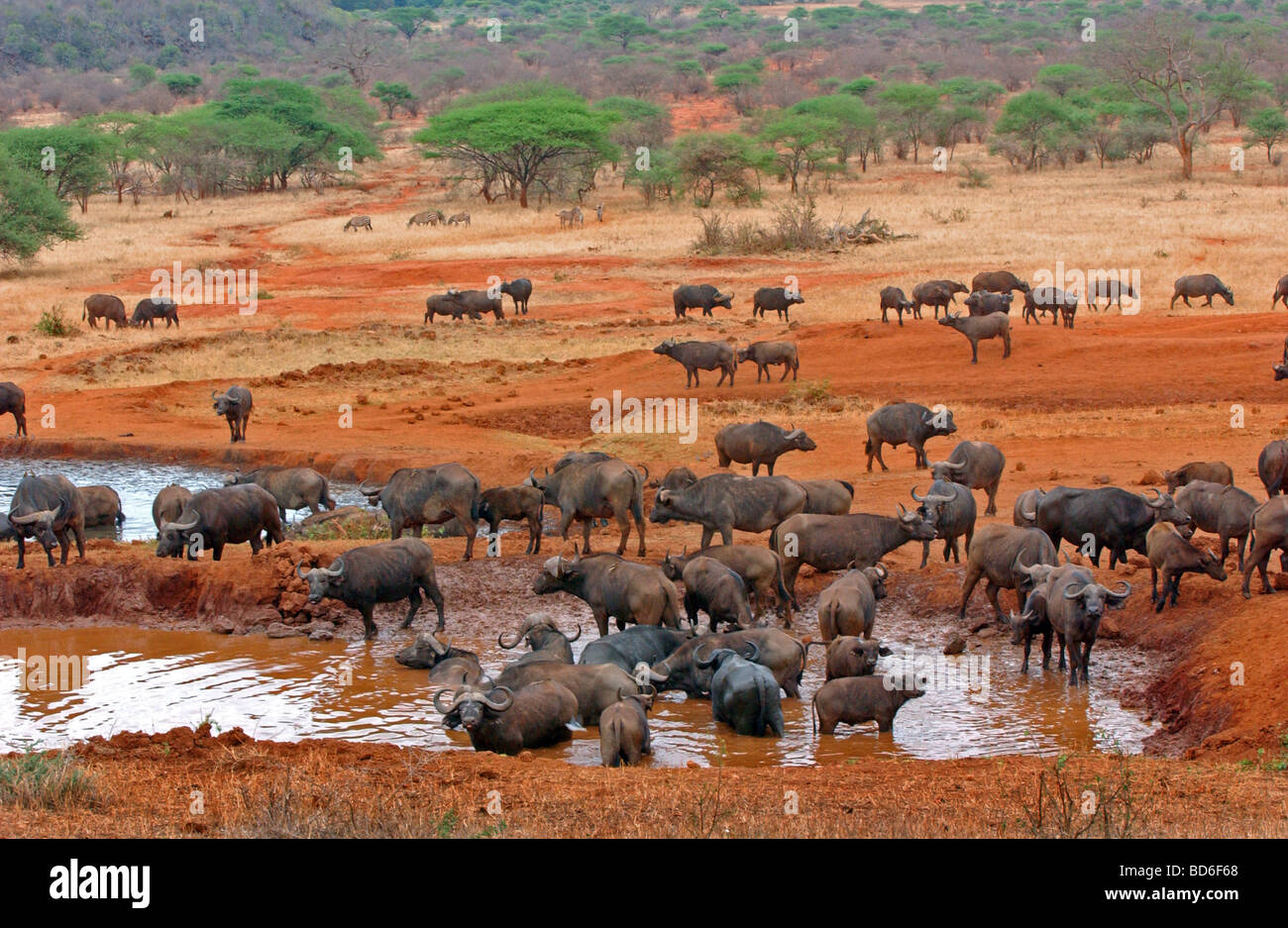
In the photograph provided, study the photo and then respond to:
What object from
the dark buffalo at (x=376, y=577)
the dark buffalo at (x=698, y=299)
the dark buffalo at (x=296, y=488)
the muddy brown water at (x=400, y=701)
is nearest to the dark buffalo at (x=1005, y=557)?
the muddy brown water at (x=400, y=701)

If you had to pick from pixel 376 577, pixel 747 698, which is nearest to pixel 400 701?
pixel 376 577

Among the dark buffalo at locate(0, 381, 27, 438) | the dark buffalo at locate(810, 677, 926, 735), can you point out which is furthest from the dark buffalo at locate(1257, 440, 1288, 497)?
the dark buffalo at locate(0, 381, 27, 438)

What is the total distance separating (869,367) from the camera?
1017 inches

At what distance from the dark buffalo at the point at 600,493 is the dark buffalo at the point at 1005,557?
365 cm

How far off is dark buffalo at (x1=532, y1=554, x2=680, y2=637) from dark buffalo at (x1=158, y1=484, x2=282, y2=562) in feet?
12.2

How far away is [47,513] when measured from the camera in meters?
14.0

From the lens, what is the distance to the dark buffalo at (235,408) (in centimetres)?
2095

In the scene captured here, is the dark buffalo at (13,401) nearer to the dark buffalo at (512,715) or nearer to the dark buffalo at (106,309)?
the dark buffalo at (106,309)

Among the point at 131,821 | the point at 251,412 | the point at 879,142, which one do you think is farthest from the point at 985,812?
the point at 879,142

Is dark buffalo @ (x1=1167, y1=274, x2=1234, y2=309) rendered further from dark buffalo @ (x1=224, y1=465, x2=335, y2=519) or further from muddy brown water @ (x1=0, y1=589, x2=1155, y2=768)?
dark buffalo @ (x1=224, y1=465, x2=335, y2=519)

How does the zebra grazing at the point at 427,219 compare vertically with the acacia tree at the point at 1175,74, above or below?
below

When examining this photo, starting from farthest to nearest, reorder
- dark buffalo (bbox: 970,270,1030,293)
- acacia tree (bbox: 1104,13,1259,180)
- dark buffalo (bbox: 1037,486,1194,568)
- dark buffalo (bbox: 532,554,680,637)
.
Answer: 1. acacia tree (bbox: 1104,13,1259,180)
2. dark buffalo (bbox: 970,270,1030,293)
3. dark buffalo (bbox: 1037,486,1194,568)
4. dark buffalo (bbox: 532,554,680,637)

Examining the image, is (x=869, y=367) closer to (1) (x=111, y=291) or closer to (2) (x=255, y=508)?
(2) (x=255, y=508)

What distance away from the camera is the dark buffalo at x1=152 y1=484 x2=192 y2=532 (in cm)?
1566
